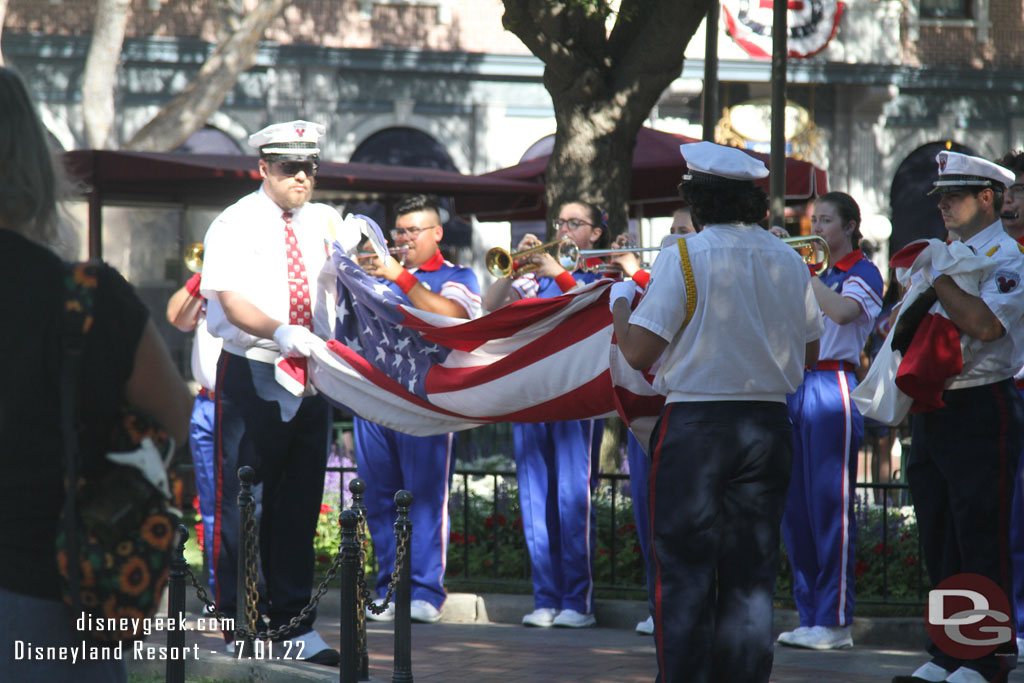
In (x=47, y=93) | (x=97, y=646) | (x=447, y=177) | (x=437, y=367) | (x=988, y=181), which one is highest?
(x=47, y=93)

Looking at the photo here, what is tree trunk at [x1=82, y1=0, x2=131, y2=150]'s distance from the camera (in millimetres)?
17938

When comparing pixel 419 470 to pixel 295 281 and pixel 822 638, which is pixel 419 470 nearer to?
pixel 295 281

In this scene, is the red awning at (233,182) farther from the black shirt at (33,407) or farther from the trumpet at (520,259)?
the black shirt at (33,407)

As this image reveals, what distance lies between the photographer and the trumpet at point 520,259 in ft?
24.9

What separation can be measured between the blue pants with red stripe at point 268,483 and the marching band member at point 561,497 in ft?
5.35

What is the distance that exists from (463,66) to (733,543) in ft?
64.6

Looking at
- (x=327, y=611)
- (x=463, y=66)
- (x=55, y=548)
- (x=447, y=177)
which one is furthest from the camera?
(x=463, y=66)

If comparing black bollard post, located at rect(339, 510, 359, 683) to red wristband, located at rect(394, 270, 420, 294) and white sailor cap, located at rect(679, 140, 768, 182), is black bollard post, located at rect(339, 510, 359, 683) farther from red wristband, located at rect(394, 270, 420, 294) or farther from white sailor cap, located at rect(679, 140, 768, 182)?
red wristband, located at rect(394, 270, 420, 294)

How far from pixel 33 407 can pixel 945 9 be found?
25.1 m

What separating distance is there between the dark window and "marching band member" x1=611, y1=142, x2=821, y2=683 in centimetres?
2223

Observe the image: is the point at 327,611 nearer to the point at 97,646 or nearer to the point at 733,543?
the point at 733,543

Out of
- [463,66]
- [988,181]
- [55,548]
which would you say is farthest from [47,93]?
[55,548]

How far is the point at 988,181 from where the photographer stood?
5938 millimetres

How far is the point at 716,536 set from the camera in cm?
475
